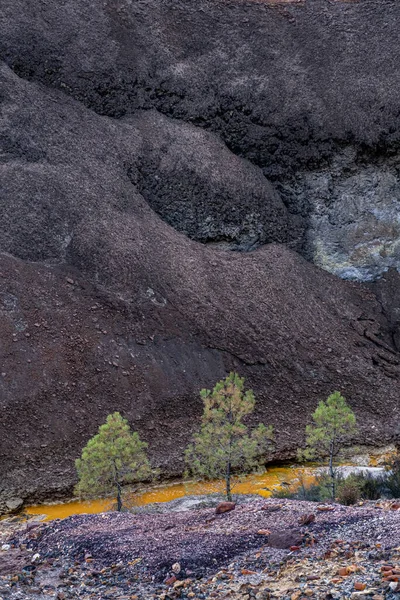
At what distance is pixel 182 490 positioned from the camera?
1945 cm

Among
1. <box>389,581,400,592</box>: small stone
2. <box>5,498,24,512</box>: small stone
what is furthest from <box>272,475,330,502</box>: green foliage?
<box>389,581,400,592</box>: small stone

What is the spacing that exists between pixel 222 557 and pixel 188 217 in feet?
67.8

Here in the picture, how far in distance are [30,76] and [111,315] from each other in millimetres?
11442

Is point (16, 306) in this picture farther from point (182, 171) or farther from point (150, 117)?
point (150, 117)

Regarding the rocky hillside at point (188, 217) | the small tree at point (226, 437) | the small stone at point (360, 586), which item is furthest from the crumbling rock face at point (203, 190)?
the small stone at point (360, 586)

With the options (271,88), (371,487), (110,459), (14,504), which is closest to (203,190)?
(271,88)

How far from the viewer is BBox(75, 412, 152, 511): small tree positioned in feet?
51.6

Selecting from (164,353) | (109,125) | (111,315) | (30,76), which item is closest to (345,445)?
(164,353)

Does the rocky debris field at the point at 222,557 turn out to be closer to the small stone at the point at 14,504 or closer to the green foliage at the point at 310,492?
the green foliage at the point at 310,492

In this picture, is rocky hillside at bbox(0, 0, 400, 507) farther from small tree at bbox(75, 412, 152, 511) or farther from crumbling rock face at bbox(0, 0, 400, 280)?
small tree at bbox(75, 412, 152, 511)

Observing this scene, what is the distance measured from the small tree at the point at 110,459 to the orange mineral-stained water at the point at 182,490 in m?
1.22

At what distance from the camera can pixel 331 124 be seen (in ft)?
105

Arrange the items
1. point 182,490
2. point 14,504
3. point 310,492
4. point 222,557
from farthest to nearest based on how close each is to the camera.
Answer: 1. point 182,490
2. point 14,504
3. point 310,492
4. point 222,557

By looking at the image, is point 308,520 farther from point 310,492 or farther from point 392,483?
point 310,492
